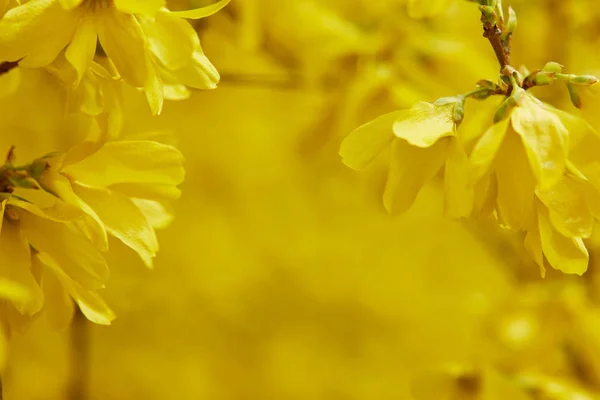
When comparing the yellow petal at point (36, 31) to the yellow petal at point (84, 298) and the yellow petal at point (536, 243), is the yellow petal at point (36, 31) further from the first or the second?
the yellow petal at point (536, 243)

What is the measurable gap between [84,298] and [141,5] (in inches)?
8.3

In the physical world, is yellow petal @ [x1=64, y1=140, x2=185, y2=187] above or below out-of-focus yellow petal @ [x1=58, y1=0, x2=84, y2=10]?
below

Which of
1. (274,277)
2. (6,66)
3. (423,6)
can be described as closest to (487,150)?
(423,6)

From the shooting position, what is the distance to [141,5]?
0.49m

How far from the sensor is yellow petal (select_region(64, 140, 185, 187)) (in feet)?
1.81

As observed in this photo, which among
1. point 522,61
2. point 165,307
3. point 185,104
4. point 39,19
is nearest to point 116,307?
point 165,307

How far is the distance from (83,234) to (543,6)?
2.69ft

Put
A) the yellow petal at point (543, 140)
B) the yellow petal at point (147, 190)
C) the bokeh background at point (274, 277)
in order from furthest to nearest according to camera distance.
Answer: the bokeh background at point (274, 277), the yellow petal at point (147, 190), the yellow petal at point (543, 140)

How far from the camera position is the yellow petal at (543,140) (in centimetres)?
46

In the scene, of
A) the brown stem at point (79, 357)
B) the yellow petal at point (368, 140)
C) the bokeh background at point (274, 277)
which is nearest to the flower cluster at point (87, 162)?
the yellow petal at point (368, 140)

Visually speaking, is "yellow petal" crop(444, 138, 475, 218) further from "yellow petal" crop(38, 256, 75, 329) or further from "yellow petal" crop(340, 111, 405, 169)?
"yellow petal" crop(38, 256, 75, 329)

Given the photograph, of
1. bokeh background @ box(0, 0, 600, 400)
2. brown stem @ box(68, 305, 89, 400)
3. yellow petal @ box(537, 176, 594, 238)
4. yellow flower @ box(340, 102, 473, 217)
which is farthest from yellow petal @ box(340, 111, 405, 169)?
brown stem @ box(68, 305, 89, 400)

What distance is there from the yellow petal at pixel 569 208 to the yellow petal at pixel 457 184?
5 cm

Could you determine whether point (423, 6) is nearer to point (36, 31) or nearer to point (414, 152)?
point (414, 152)
